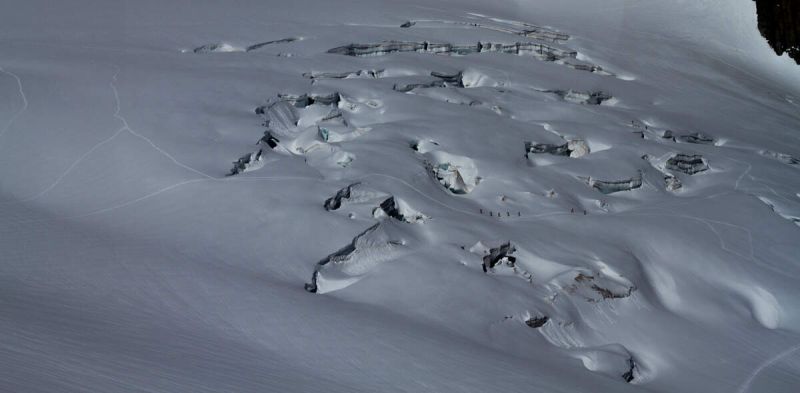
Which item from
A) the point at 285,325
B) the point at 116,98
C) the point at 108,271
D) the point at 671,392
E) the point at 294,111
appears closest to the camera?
the point at 285,325

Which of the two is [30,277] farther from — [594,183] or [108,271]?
[594,183]

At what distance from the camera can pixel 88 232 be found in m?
3.83

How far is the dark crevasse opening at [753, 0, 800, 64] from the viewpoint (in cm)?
1093

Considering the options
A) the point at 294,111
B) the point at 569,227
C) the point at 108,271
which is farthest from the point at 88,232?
the point at 569,227

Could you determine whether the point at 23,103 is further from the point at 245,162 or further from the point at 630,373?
the point at 630,373

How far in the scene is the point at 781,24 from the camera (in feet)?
36.2

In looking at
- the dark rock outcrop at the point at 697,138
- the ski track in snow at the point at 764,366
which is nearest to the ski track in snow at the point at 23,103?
the ski track in snow at the point at 764,366

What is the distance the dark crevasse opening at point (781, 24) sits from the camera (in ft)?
35.9

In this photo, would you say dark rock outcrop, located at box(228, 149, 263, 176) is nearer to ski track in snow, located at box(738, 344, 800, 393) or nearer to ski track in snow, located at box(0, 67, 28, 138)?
ski track in snow, located at box(0, 67, 28, 138)

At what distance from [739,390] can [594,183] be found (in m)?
2.11

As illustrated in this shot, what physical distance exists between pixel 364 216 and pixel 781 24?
9029mm

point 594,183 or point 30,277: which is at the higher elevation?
point 30,277

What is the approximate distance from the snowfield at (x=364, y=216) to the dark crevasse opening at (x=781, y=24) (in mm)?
3398

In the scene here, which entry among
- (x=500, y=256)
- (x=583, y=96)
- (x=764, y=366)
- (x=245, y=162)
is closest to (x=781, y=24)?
(x=583, y=96)
